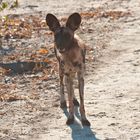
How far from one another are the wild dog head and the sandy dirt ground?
109cm

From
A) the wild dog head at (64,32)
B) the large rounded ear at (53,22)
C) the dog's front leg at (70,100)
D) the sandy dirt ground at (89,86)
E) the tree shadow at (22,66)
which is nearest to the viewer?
the wild dog head at (64,32)

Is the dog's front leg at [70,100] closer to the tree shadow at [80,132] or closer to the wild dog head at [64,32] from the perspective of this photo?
the tree shadow at [80,132]

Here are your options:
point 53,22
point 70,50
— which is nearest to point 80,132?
point 70,50

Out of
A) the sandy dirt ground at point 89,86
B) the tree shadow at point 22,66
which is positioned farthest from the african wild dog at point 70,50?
the tree shadow at point 22,66

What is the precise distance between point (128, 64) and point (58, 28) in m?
3.23

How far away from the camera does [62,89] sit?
806 centimetres

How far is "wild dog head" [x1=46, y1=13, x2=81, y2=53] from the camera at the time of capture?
21.9 feet

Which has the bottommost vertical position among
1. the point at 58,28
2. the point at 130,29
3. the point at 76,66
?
the point at 130,29

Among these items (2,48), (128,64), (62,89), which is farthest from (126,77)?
(2,48)

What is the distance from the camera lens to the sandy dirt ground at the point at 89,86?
7.00 m

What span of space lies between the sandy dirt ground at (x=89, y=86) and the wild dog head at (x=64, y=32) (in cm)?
109

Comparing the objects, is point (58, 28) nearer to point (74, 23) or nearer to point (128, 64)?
point (74, 23)

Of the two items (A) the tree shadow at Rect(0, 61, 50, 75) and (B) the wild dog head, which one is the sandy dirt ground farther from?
(B) the wild dog head

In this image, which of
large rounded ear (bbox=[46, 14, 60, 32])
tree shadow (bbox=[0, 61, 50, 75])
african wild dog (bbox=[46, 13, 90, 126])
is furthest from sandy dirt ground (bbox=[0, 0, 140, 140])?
large rounded ear (bbox=[46, 14, 60, 32])
